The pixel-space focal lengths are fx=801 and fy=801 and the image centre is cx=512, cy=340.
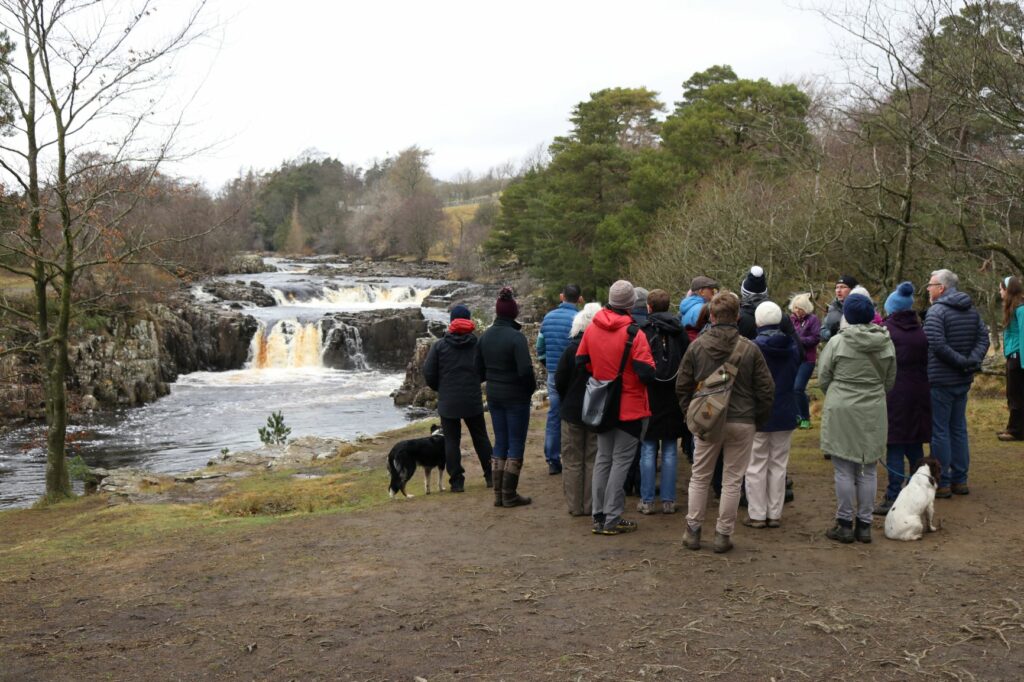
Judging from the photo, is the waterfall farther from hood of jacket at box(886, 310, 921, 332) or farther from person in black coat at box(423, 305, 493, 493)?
hood of jacket at box(886, 310, 921, 332)

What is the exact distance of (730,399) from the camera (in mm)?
5316

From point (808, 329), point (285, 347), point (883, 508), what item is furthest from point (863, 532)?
point (285, 347)

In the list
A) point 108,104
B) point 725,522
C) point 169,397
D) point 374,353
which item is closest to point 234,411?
point 169,397

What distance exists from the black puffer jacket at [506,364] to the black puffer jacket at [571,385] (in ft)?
2.38

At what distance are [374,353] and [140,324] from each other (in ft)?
28.8

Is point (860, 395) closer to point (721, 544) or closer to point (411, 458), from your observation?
point (721, 544)

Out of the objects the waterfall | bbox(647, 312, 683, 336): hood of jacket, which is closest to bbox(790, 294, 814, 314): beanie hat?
bbox(647, 312, 683, 336): hood of jacket

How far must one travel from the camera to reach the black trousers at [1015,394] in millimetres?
8312

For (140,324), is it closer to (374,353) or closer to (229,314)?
(229,314)

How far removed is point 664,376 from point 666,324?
1.30ft

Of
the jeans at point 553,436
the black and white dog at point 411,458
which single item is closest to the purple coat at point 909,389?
the jeans at point 553,436

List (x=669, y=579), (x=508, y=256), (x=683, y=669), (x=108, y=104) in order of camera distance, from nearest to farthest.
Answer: (x=683, y=669), (x=669, y=579), (x=108, y=104), (x=508, y=256)

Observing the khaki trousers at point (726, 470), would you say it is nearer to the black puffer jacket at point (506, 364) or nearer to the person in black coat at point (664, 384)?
the person in black coat at point (664, 384)

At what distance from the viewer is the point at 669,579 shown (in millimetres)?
4988
